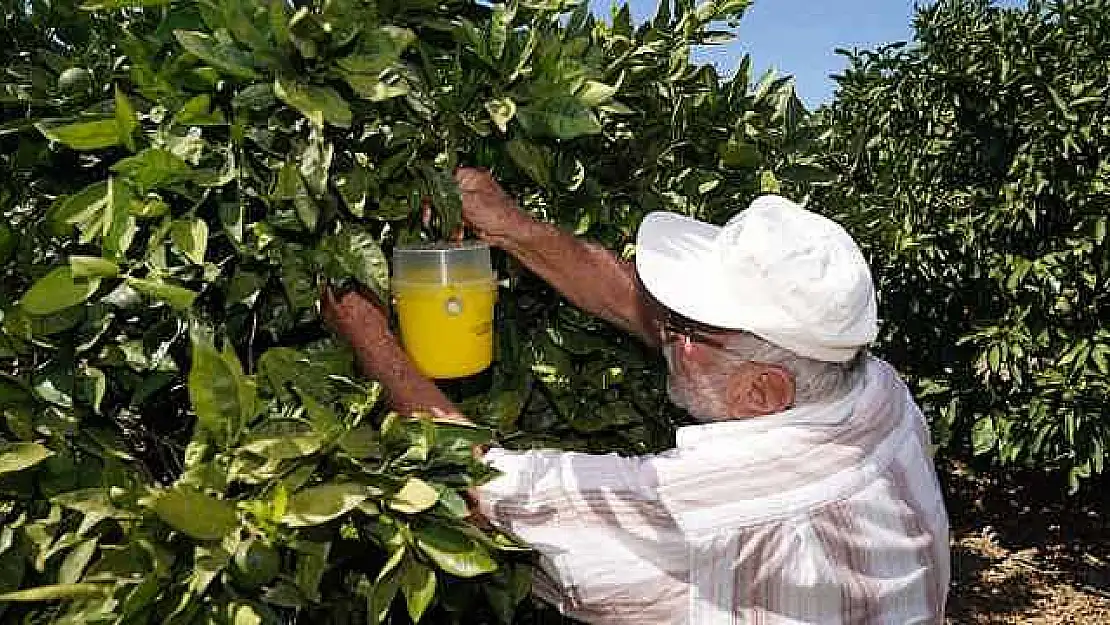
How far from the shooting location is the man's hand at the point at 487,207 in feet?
6.41

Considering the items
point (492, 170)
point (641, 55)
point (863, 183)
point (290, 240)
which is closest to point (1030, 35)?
point (863, 183)

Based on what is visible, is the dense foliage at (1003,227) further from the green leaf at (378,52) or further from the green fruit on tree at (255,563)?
the green fruit on tree at (255,563)

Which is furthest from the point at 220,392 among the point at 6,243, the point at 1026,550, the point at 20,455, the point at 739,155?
the point at 1026,550

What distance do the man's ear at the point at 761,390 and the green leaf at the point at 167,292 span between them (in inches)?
Answer: 33.3

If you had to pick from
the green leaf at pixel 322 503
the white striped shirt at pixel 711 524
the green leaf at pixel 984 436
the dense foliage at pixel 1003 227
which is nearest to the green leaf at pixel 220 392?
the green leaf at pixel 322 503

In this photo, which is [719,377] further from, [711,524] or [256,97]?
[256,97]

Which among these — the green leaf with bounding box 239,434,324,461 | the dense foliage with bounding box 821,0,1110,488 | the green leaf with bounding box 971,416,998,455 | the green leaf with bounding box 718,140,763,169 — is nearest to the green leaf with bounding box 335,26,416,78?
the green leaf with bounding box 239,434,324,461

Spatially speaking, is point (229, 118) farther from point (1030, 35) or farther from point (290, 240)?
point (1030, 35)

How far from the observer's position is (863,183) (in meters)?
7.18

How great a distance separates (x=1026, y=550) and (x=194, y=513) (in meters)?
6.40

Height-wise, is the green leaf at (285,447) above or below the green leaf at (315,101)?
below

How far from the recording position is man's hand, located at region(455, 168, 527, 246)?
1.95 m

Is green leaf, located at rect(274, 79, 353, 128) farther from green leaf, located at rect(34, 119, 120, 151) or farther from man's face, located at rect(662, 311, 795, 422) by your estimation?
man's face, located at rect(662, 311, 795, 422)

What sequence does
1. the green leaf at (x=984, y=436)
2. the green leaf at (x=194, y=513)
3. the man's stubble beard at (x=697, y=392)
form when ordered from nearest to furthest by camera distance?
the green leaf at (x=194, y=513) → the man's stubble beard at (x=697, y=392) → the green leaf at (x=984, y=436)
